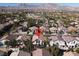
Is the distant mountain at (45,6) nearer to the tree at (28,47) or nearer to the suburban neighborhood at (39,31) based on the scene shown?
the suburban neighborhood at (39,31)

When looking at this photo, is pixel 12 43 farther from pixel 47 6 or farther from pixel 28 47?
pixel 47 6

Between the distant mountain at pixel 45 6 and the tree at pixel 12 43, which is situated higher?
the distant mountain at pixel 45 6

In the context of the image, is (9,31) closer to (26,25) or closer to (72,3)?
(26,25)

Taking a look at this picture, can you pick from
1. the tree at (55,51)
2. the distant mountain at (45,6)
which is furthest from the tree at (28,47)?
the distant mountain at (45,6)

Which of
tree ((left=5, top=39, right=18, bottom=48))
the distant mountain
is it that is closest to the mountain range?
the distant mountain

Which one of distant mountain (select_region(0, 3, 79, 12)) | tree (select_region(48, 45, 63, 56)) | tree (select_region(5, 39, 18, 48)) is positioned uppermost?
distant mountain (select_region(0, 3, 79, 12))

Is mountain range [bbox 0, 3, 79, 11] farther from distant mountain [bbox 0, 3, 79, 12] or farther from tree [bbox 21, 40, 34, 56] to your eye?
tree [bbox 21, 40, 34, 56]

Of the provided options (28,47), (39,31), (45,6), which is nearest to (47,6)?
(45,6)

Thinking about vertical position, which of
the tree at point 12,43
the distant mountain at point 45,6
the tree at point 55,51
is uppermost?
the distant mountain at point 45,6

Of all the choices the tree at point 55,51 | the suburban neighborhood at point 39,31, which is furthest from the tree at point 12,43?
the tree at point 55,51

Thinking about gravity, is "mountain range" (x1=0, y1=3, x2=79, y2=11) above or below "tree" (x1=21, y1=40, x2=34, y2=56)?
above

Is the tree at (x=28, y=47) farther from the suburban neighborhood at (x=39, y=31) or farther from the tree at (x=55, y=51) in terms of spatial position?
the tree at (x=55, y=51)

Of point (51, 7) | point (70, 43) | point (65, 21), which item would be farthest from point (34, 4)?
point (70, 43)
